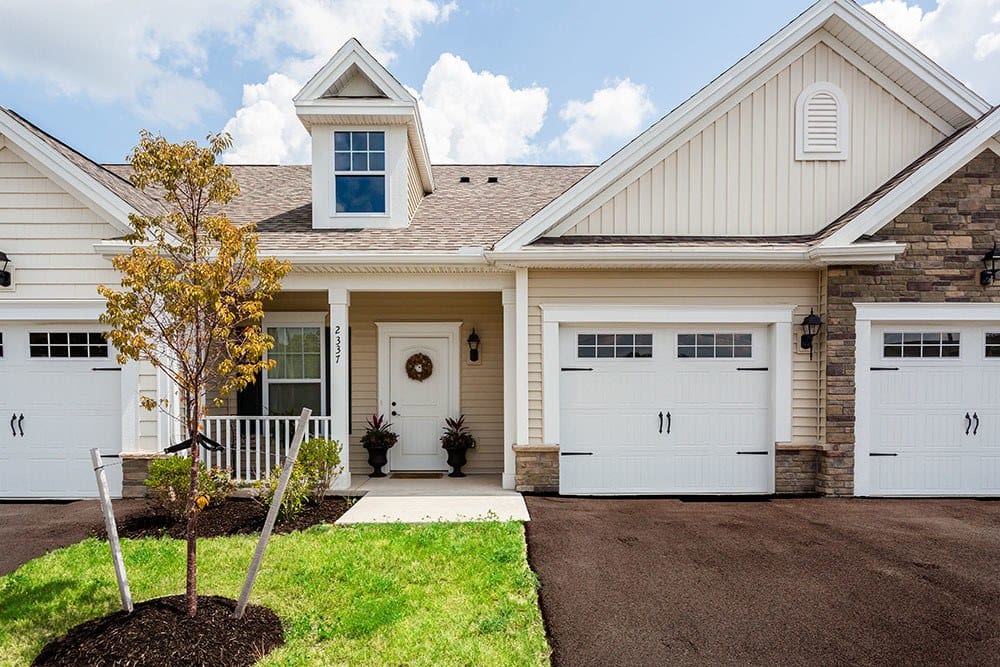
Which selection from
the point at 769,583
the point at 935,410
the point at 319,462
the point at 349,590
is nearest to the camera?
the point at 349,590

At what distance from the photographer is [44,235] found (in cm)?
662

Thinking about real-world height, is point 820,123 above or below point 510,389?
above

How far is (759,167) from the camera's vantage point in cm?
692

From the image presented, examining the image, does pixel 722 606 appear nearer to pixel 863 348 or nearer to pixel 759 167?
pixel 863 348

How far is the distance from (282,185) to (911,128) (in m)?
9.65

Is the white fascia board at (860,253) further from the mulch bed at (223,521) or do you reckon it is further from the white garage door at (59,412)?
the white garage door at (59,412)

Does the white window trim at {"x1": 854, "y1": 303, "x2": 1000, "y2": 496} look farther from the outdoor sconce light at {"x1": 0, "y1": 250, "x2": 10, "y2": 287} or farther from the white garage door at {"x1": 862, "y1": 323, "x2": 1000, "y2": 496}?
the outdoor sconce light at {"x1": 0, "y1": 250, "x2": 10, "y2": 287}

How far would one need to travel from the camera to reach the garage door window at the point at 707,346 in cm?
690

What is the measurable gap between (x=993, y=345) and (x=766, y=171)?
11.6ft

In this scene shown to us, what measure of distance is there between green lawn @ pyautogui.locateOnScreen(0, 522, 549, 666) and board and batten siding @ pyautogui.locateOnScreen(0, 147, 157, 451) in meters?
2.80

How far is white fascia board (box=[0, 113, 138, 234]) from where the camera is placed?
639cm

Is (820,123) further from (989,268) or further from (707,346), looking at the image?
(707,346)

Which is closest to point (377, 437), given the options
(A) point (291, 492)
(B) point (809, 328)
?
(A) point (291, 492)

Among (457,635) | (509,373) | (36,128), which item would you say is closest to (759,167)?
(509,373)
